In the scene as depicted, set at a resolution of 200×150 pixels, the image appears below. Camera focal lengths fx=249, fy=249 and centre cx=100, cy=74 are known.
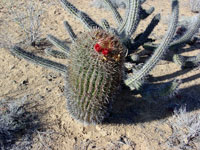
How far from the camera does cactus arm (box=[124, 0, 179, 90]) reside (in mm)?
3092

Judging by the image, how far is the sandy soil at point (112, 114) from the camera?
2979 mm

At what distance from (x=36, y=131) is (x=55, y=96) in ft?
2.17

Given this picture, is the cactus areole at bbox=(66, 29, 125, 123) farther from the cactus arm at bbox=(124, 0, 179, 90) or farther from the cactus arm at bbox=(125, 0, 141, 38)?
the cactus arm at bbox=(125, 0, 141, 38)

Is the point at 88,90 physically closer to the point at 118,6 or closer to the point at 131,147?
the point at 131,147

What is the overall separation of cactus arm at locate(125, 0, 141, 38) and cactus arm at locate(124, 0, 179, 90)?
0.54 meters

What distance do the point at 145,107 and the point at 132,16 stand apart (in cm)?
131

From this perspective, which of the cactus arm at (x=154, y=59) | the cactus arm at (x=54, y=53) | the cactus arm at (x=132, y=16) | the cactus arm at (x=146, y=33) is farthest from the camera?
the cactus arm at (x=146, y=33)

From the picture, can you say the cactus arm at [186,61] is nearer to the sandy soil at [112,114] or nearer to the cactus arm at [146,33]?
the sandy soil at [112,114]

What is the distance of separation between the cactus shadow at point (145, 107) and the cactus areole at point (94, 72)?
53 cm

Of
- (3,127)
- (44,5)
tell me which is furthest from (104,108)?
(44,5)

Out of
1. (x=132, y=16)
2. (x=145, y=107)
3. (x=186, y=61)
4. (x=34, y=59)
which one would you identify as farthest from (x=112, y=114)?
(x=186, y=61)

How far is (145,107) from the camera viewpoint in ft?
11.4

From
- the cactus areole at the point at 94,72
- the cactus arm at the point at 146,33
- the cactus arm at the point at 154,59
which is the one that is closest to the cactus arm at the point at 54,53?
the cactus areole at the point at 94,72

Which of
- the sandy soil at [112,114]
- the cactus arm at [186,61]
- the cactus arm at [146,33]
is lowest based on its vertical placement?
the sandy soil at [112,114]
